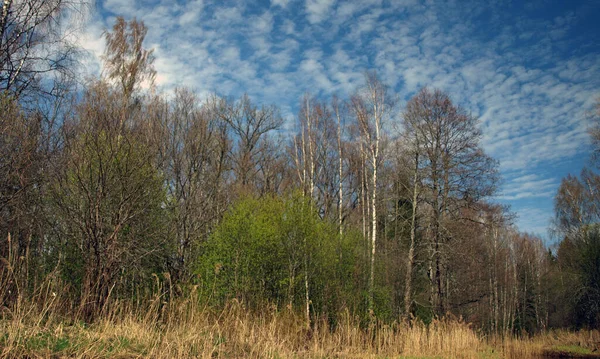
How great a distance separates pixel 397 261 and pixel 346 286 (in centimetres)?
560

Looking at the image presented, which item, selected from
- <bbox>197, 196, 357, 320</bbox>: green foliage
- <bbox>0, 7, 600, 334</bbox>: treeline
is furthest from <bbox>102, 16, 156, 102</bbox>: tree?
<bbox>197, 196, 357, 320</bbox>: green foliage

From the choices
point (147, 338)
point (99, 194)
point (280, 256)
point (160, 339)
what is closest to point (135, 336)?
point (147, 338)

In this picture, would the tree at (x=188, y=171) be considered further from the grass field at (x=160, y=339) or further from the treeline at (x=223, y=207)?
the grass field at (x=160, y=339)

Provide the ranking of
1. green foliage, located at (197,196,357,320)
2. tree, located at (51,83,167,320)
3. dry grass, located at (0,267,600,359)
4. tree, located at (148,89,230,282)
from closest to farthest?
dry grass, located at (0,267,600,359) < tree, located at (51,83,167,320) < green foliage, located at (197,196,357,320) < tree, located at (148,89,230,282)

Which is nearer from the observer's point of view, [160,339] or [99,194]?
[160,339]

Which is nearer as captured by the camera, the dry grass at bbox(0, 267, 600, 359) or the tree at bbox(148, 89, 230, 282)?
the dry grass at bbox(0, 267, 600, 359)

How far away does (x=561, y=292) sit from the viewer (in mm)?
27406

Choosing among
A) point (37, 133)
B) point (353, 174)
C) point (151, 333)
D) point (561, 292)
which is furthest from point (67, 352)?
point (561, 292)

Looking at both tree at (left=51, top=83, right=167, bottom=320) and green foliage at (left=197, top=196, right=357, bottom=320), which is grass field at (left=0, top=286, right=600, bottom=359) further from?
green foliage at (left=197, top=196, right=357, bottom=320)

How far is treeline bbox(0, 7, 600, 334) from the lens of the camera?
8266 mm

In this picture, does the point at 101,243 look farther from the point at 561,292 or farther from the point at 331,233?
the point at 561,292

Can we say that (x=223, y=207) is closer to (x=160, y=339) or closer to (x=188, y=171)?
(x=188, y=171)

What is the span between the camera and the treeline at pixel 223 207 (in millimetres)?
8266

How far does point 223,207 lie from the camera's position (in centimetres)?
1853
